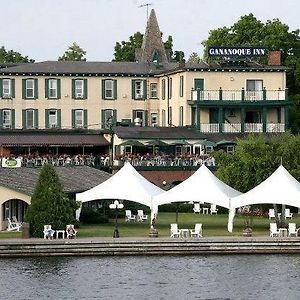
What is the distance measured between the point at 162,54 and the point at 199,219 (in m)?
50.1

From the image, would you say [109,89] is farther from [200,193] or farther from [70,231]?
[70,231]

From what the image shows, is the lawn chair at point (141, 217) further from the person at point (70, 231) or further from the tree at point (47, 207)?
the person at point (70, 231)

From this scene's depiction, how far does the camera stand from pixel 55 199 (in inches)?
2687

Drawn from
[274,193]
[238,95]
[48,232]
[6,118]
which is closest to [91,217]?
[48,232]

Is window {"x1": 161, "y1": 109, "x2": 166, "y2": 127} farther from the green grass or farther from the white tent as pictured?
the white tent

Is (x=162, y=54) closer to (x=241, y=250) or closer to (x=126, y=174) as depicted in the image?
Result: (x=126, y=174)

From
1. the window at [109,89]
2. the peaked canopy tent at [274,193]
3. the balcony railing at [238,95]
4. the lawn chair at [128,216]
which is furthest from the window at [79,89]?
the peaked canopy tent at [274,193]

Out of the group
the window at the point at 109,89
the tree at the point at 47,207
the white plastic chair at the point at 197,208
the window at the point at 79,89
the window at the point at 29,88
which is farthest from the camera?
the window at the point at 109,89

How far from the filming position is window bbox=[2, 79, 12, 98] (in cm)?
11025

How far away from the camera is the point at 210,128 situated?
10631cm

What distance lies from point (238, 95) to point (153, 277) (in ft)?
164

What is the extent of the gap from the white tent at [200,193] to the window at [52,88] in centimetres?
3923

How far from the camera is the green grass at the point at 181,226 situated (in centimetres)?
7038

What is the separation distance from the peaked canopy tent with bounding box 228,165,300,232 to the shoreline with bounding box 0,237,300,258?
123 inches
